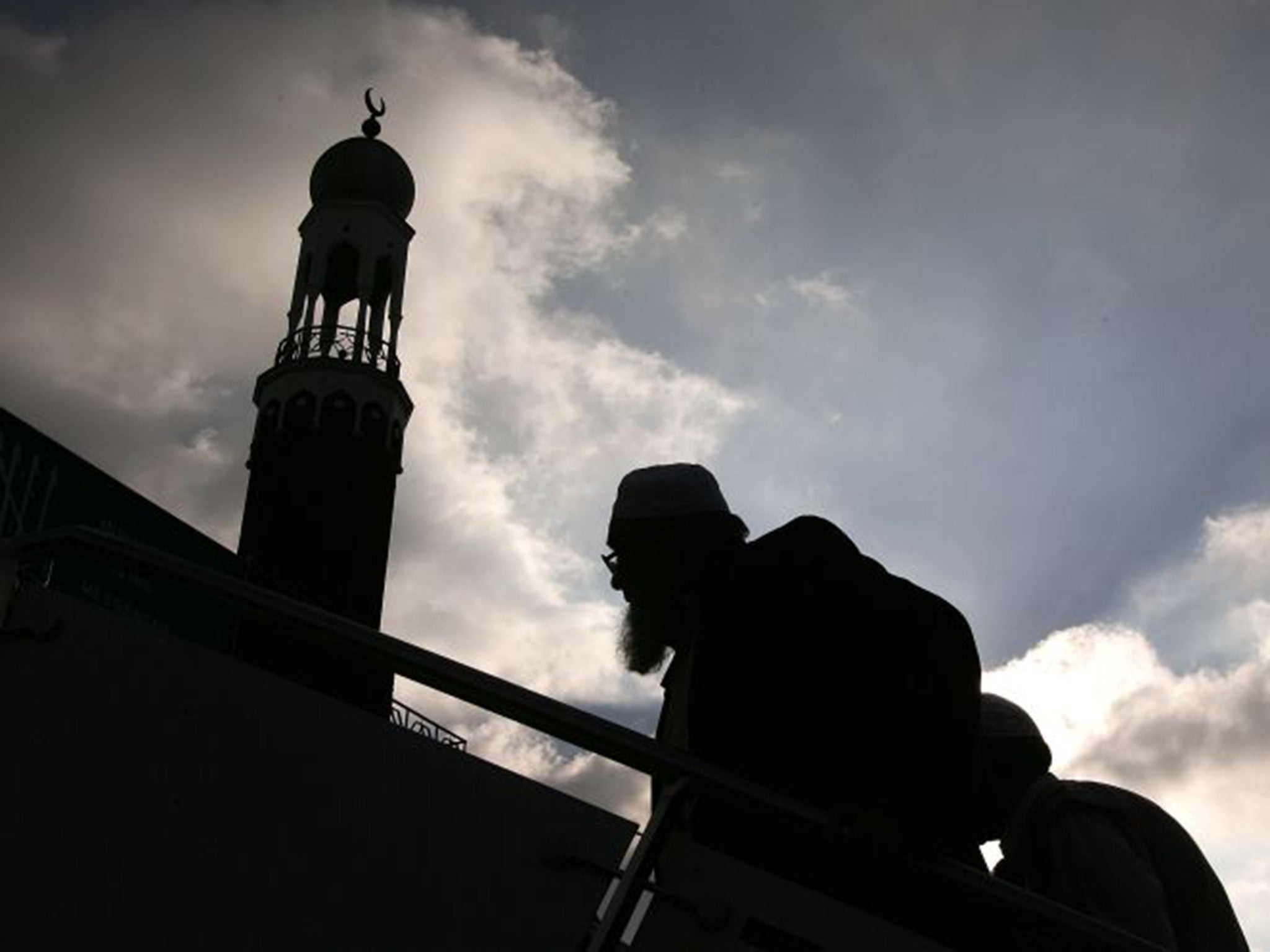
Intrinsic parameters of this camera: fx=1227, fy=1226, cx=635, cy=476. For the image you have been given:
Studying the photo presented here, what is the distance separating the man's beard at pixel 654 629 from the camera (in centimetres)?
341

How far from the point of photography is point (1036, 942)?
2602mm

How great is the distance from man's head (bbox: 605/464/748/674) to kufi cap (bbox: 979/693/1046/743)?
3.34ft

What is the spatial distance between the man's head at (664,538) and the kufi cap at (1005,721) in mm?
1017

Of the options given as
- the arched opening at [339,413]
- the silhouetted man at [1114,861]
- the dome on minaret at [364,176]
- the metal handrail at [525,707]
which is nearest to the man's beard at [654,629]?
the metal handrail at [525,707]

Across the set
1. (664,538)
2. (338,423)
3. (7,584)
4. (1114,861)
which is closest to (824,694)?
(664,538)

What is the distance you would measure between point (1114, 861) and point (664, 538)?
1.50 meters

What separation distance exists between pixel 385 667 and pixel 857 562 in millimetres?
1132

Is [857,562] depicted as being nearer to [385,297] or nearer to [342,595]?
[342,595]

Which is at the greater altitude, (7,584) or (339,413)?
(339,413)

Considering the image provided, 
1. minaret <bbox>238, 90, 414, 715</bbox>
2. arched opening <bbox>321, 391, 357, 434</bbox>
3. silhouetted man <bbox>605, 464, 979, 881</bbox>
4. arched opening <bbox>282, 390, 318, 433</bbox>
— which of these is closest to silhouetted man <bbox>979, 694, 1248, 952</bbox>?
silhouetted man <bbox>605, 464, 979, 881</bbox>

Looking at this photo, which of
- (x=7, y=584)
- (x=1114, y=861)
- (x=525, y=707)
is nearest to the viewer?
(x=525, y=707)

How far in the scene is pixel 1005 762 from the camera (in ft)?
12.2

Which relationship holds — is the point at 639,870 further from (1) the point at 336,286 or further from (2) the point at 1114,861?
(1) the point at 336,286

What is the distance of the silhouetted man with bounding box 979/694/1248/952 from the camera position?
3266 millimetres
